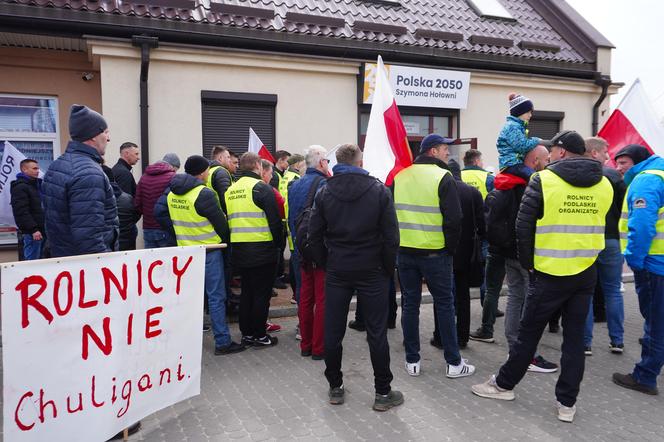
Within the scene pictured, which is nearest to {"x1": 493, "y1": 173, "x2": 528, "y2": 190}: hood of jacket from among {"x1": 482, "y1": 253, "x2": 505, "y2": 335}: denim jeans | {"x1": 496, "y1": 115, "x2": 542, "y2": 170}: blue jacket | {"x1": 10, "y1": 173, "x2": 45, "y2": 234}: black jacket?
{"x1": 496, "y1": 115, "x2": 542, "y2": 170}: blue jacket

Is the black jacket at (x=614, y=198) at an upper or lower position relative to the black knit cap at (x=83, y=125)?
lower

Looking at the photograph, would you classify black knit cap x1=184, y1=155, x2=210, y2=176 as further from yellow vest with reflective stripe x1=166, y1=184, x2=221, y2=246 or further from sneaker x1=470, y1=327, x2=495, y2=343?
sneaker x1=470, y1=327, x2=495, y2=343

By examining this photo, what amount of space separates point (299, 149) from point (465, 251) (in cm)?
501

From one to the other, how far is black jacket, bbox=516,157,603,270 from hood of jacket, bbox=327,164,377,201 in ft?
3.80

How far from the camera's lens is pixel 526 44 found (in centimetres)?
1167

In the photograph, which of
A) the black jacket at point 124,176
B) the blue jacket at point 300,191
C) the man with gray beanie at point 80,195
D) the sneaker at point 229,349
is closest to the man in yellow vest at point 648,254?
the blue jacket at point 300,191

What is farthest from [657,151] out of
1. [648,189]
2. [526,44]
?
[526,44]

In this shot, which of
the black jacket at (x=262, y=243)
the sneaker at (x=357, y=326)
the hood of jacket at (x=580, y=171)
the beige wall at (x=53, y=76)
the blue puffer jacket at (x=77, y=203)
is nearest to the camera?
the blue puffer jacket at (x=77, y=203)

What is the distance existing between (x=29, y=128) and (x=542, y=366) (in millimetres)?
8625

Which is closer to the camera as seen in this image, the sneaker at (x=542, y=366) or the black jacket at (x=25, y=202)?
the sneaker at (x=542, y=366)

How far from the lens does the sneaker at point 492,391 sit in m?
4.09

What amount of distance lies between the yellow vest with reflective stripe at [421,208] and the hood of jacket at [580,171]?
990mm

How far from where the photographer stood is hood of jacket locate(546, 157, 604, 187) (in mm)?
3639

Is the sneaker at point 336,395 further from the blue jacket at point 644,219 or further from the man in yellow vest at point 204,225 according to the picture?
the blue jacket at point 644,219
